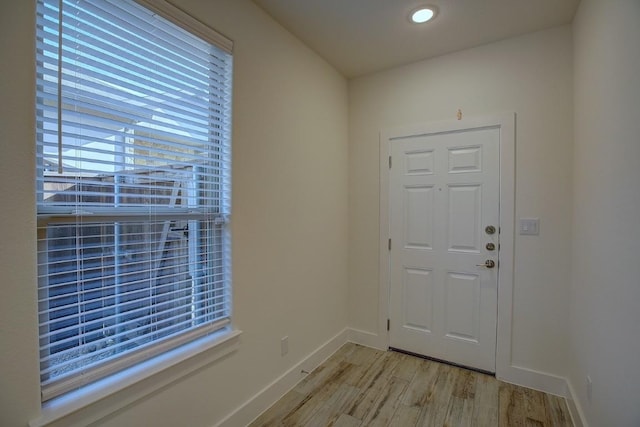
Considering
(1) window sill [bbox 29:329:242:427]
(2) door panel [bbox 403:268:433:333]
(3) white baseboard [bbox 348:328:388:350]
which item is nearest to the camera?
(1) window sill [bbox 29:329:242:427]

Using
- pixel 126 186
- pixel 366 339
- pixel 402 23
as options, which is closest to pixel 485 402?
pixel 366 339

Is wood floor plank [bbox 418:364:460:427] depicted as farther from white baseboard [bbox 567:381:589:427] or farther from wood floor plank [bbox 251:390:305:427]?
wood floor plank [bbox 251:390:305:427]

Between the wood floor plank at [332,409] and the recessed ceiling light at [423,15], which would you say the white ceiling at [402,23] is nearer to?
the recessed ceiling light at [423,15]

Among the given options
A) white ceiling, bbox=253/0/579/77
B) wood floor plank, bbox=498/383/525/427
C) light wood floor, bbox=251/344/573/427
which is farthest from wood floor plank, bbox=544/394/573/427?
white ceiling, bbox=253/0/579/77

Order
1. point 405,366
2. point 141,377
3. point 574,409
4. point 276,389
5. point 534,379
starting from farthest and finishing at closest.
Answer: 1. point 405,366
2. point 534,379
3. point 276,389
4. point 574,409
5. point 141,377

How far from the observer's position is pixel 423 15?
2021mm

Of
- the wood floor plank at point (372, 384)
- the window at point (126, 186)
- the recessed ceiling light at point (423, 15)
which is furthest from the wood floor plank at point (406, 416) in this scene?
the recessed ceiling light at point (423, 15)

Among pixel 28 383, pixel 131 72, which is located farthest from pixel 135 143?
pixel 28 383

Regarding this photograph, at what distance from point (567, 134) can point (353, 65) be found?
5.69 ft

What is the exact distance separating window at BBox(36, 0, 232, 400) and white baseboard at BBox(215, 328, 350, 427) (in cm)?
56

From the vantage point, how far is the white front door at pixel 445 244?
2424 millimetres

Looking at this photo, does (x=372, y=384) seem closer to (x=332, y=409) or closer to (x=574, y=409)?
(x=332, y=409)

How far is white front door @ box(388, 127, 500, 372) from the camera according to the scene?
7.95 feet

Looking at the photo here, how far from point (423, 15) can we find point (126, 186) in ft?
6.70
